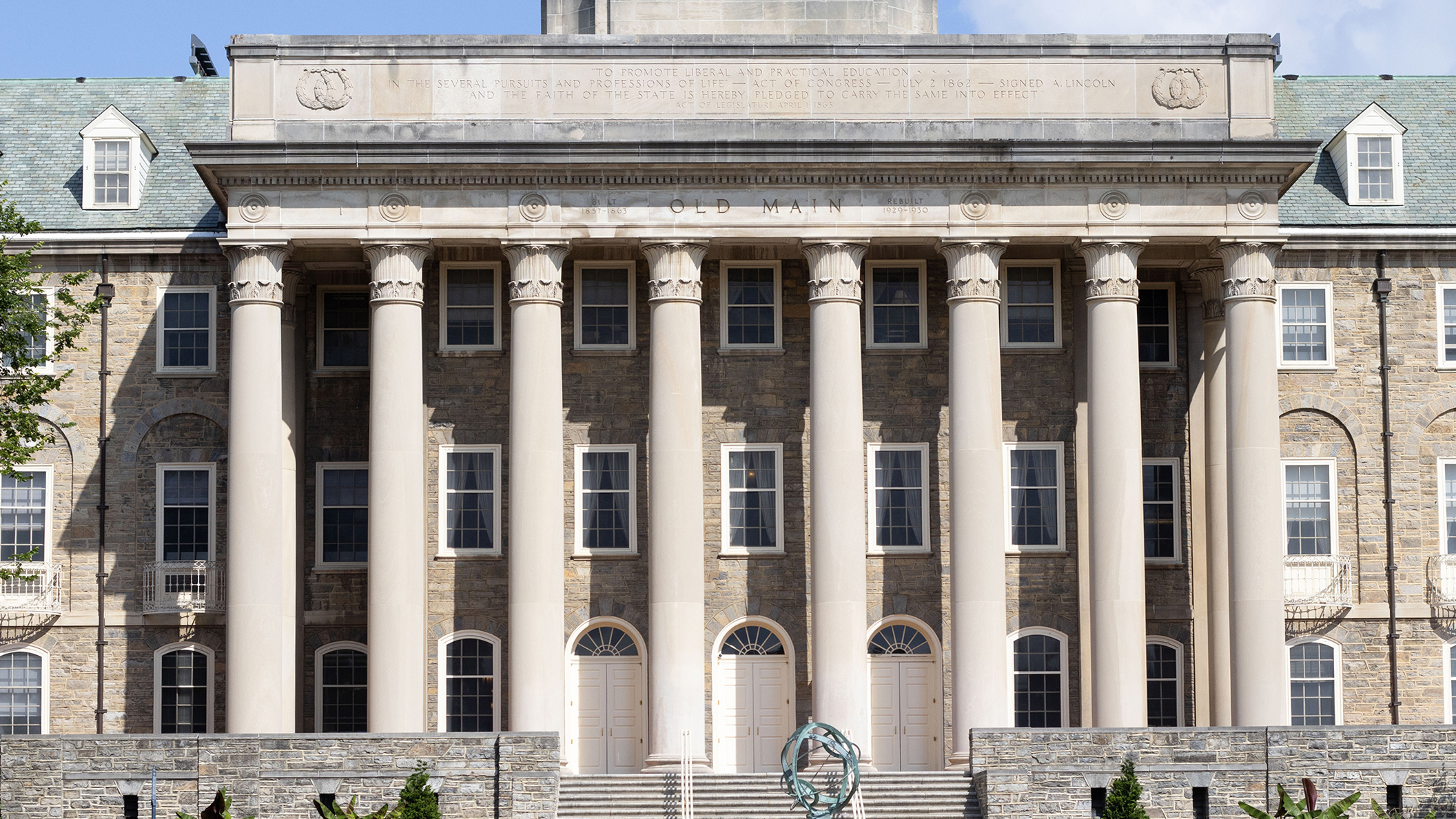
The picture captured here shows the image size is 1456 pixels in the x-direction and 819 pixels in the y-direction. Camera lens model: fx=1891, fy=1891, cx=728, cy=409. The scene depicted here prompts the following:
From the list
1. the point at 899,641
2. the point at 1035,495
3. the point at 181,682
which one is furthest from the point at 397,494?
the point at 1035,495

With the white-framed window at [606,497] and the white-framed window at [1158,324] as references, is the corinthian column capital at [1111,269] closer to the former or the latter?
the white-framed window at [1158,324]

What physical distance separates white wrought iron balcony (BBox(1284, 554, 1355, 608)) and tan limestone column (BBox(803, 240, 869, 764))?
10019 millimetres

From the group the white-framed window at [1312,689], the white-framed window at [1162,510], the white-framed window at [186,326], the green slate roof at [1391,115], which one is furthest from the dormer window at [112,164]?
the white-framed window at [1312,689]

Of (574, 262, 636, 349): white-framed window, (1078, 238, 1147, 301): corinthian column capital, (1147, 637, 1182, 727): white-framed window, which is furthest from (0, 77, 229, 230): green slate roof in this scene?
(1147, 637, 1182, 727): white-framed window

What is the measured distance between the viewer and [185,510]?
42.5 m

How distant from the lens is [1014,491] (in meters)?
41.5

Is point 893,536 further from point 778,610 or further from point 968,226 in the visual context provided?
point 968,226

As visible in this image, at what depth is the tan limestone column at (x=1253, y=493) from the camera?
3816 centimetres

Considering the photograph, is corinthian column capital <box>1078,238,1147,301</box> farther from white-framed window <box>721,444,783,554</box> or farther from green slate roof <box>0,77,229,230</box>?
green slate roof <box>0,77,229,230</box>

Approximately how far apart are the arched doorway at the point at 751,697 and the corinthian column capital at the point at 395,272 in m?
9.94

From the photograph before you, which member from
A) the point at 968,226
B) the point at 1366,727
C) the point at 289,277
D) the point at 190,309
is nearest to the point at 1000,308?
the point at 968,226

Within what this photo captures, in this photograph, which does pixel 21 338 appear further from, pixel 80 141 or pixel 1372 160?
pixel 1372 160

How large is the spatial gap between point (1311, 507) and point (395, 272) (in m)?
20.9

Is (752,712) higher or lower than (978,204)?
lower
